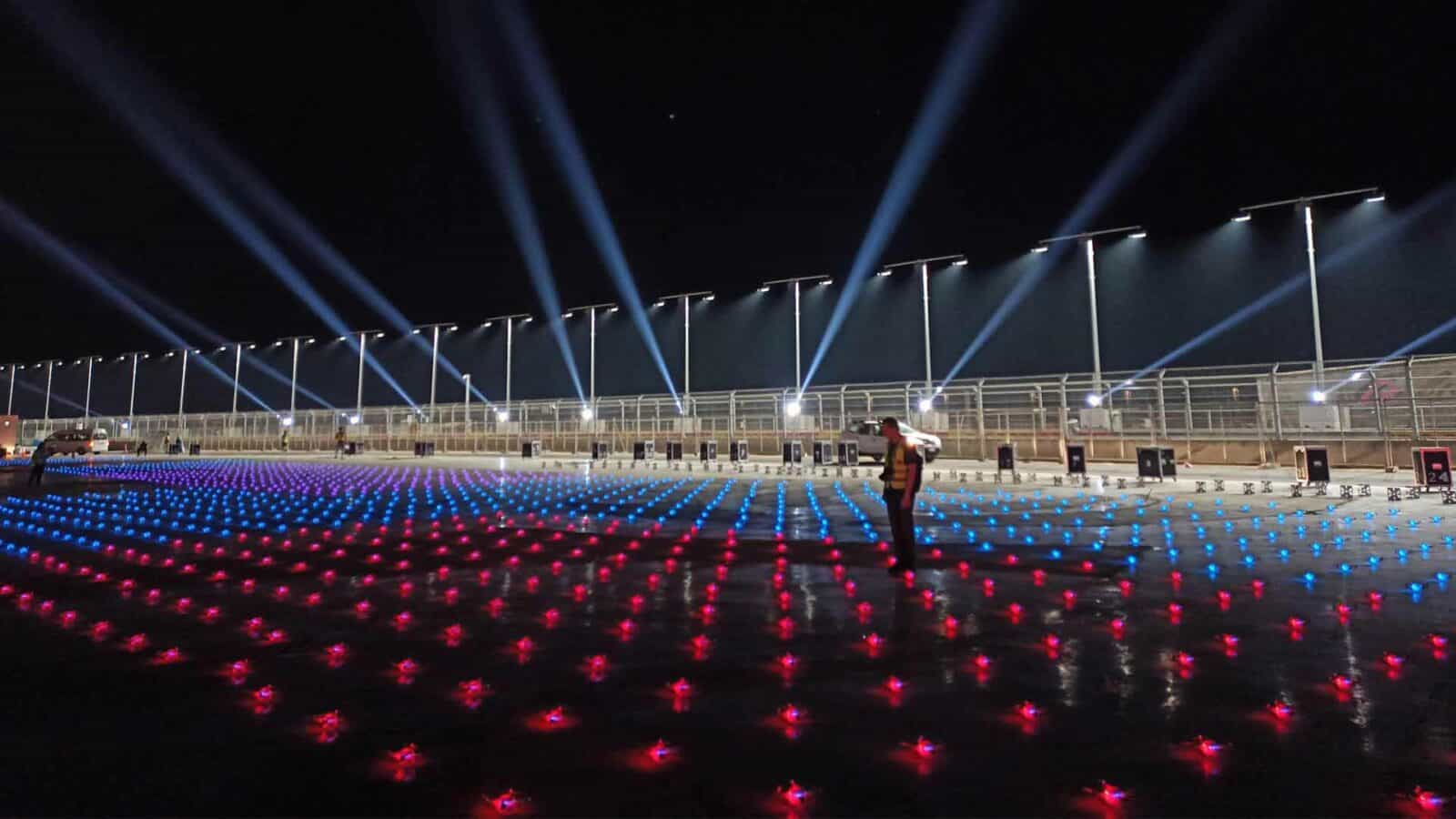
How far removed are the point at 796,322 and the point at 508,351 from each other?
62.1 ft

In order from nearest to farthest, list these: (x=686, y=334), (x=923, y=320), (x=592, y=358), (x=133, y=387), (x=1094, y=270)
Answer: (x=1094, y=270) → (x=923, y=320) → (x=686, y=334) → (x=592, y=358) → (x=133, y=387)

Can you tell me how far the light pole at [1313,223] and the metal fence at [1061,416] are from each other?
62cm

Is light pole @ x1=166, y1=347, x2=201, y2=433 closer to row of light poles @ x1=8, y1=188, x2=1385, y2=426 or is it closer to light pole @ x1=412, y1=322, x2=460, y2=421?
row of light poles @ x1=8, y1=188, x2=1385, y2=426

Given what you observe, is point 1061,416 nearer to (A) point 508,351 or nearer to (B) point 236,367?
(A) point 508,351

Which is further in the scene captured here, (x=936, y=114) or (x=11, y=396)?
(x=11, y=396)

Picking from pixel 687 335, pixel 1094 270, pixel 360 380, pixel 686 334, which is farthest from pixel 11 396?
pixel 1094 270

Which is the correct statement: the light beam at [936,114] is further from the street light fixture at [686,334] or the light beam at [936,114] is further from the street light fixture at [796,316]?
the street light fixture at [686,334]

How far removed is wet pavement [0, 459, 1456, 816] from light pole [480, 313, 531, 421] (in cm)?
2931

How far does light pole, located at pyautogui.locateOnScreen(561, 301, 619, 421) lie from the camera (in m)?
35.0

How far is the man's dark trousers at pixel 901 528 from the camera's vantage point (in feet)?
20.5

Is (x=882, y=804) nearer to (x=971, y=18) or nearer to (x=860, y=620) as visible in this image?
(x=860, y=620)

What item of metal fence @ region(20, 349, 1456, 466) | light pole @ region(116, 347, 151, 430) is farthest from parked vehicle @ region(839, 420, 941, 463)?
light pole @ region(116, 347, 151, 430)

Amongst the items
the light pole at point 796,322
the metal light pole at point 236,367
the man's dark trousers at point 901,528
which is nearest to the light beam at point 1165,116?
the light pole at point 796,322

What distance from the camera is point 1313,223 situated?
21.6 m
